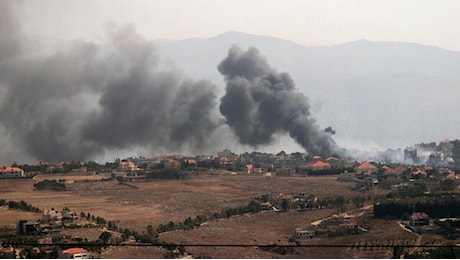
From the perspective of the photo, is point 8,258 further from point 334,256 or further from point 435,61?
point 435,61

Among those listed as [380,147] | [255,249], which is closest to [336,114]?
[380,147]

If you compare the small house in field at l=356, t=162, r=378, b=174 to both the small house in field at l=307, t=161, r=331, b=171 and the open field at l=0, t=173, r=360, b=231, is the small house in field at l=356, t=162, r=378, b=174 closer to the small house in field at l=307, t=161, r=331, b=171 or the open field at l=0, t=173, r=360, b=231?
the small house in field at l=307, t=161, r=331, b=171

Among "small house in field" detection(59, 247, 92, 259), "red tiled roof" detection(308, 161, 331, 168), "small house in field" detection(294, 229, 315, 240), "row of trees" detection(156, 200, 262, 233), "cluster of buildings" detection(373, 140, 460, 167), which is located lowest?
"small house in field" detection(59, 247, 92, 259)

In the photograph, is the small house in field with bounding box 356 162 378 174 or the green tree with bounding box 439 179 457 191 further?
the small house in field with bounding box 356 162 378 174

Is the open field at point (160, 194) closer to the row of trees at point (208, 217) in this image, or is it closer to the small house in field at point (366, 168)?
the row of trees at point (208, 217)

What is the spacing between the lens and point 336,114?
72.4 m

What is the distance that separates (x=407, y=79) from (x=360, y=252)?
206ft

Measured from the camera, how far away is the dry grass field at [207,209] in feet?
75.2

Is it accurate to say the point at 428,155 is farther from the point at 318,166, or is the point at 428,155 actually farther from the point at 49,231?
the point at 49,231

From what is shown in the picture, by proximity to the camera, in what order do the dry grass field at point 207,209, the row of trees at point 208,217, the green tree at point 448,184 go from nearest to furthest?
the dry grass field at point 207,209 < the row of trees at point 208,217 < the green tree at point 448,184

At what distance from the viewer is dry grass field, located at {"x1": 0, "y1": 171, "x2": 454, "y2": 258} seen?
75.2 feet

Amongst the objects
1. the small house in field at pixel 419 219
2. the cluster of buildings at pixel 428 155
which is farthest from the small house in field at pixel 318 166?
the small house in field at pixel 419 219

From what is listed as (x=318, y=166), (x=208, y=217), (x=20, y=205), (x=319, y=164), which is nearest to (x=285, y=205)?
(x=208, y=217)

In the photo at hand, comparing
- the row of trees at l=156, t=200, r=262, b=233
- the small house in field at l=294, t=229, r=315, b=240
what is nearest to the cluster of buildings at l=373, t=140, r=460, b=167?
the row of trees at l=156, t=200, r=262, b=233
